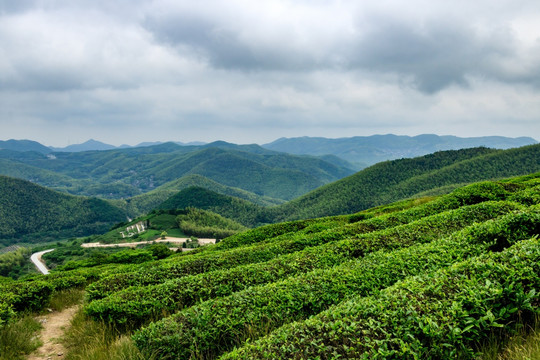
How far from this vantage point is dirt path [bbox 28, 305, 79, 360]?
8797mm

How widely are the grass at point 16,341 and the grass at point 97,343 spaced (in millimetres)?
967

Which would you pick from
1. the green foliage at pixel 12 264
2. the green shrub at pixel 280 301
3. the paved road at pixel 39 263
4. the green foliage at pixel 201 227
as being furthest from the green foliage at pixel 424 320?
the green foliage at pixel 201 227

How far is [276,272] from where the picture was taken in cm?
1079

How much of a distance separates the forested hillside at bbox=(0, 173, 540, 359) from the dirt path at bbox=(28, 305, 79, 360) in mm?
498

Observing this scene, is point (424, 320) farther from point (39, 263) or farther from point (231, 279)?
point (39, 263)

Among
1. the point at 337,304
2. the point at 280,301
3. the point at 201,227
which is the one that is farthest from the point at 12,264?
the point at 337,304

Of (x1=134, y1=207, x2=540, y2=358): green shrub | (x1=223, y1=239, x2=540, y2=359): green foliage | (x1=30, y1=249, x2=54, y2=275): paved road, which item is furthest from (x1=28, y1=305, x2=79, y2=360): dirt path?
(x1=30, y1=249, x2=54, y2=275): paved road

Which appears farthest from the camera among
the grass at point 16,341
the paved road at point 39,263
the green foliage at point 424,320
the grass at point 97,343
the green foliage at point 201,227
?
the green foliage at point 201,227

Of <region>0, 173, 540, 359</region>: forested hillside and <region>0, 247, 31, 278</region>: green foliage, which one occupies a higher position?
<region>0, 173, 540, 359</region>: forested hillside

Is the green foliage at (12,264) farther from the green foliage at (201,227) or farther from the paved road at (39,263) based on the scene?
the green foliage at (201,227)

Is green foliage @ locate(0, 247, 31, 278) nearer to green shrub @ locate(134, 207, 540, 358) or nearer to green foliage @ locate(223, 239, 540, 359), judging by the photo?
green shrub @ locate(134, 207, 540, 358)

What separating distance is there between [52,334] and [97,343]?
13.8ft

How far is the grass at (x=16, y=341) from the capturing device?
850 cm

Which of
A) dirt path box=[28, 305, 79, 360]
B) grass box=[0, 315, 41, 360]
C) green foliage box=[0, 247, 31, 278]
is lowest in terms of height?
green foliage box=[0, 247, 31, 278]
